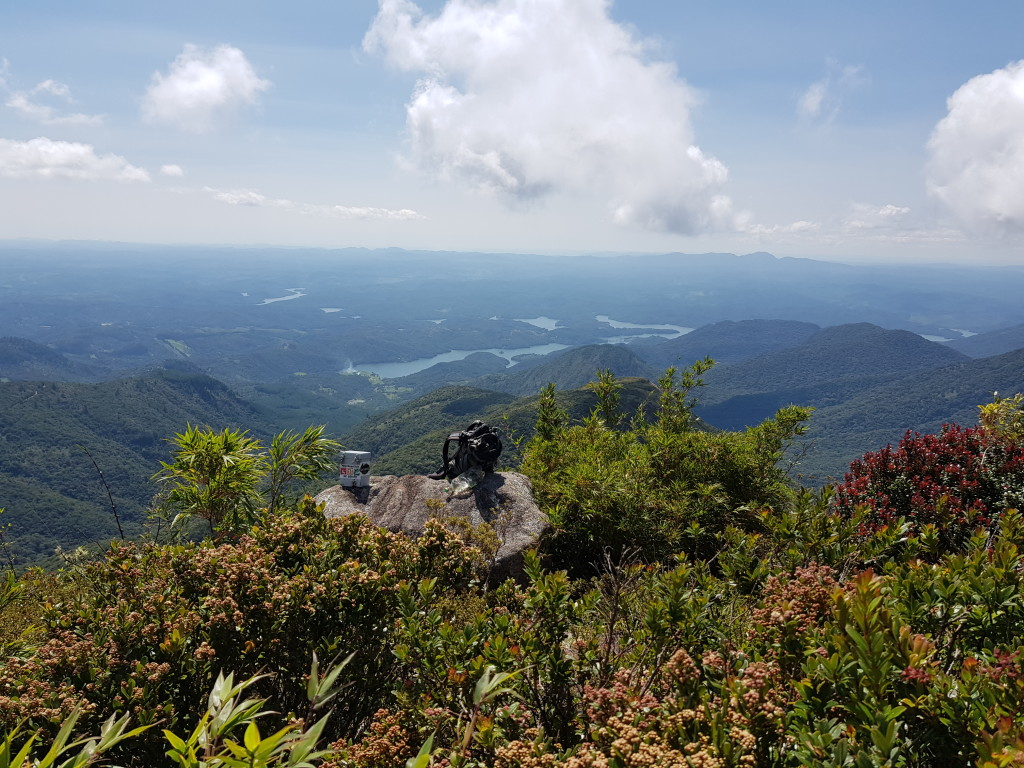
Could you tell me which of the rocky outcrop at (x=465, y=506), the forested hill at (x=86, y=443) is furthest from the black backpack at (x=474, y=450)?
the forested hill at (x=86, y=443)

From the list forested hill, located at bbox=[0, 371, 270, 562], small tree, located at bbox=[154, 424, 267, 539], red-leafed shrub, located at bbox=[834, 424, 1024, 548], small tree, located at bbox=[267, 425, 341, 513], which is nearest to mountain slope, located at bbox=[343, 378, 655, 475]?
Result: forested hill, located at bbox=[0, 371, 270, 562]

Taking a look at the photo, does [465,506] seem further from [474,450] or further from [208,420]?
[208,420]

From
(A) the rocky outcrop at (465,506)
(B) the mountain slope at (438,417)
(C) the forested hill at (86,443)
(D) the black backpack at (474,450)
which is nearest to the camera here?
(A) the rocky outcrop at (465,506)

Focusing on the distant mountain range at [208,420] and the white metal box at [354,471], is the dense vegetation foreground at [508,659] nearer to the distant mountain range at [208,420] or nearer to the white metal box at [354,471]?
the white metal box at [354,471]

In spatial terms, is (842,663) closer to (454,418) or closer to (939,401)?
(454,418)

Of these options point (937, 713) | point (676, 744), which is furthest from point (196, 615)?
point (937, 713)

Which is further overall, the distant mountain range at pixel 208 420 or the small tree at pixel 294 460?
the distant mountain range at pixel 208 420
